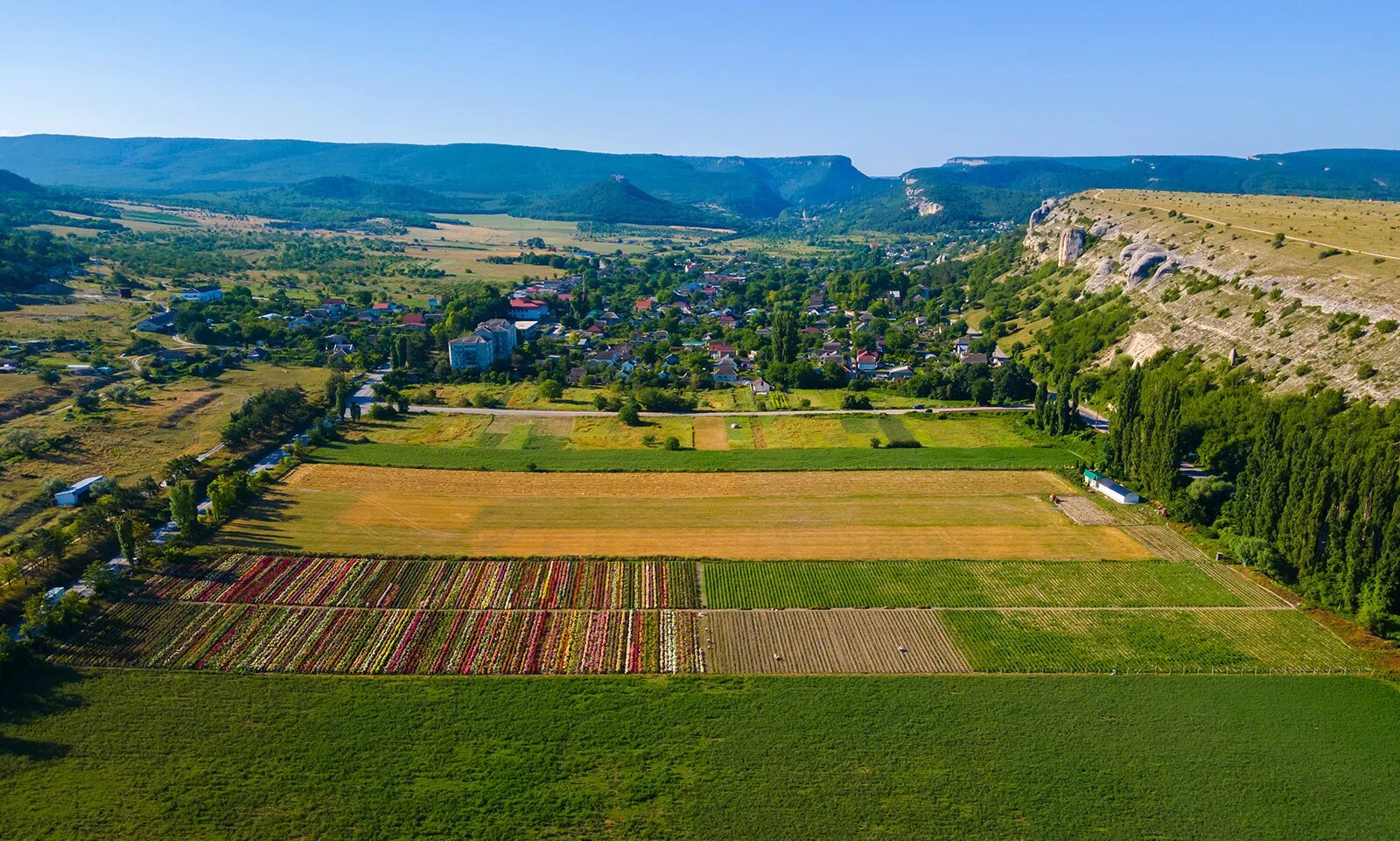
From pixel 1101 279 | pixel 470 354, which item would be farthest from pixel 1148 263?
pixel 470 354

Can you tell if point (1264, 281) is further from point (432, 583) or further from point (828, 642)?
point (432, 583)

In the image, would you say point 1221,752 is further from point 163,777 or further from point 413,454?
point 413,454

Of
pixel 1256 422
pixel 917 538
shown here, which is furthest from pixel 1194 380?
pixel 917 538

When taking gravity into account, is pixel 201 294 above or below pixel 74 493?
above

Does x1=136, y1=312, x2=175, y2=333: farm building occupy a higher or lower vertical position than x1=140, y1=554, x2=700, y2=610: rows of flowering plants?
higher

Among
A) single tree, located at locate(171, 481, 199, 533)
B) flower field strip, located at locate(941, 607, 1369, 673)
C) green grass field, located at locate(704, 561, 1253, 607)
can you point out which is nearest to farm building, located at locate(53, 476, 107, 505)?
single tree, located at locate(171, 481, 199, 533)

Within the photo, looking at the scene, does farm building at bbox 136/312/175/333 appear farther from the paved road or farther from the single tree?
the single tree

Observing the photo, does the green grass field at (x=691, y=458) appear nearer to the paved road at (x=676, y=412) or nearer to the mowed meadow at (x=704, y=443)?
the mowed meadow at (x=704, y=443)
